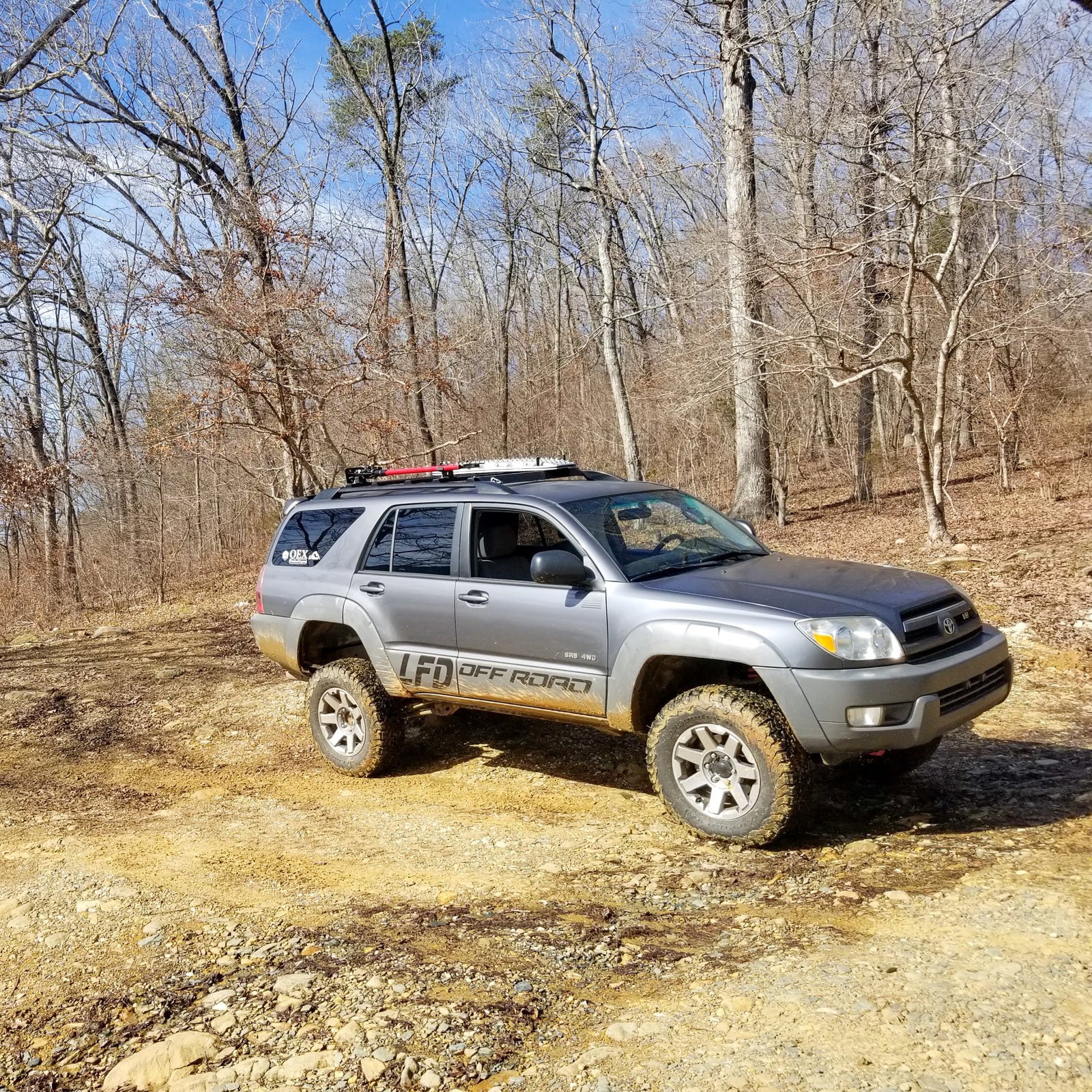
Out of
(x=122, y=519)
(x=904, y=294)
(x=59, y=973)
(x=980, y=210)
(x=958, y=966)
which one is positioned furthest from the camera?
(x=122, y=519)

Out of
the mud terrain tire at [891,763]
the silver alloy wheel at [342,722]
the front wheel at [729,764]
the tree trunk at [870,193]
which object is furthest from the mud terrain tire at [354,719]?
the tree trunk at [870,193]

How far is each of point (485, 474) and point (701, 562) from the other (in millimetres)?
1676

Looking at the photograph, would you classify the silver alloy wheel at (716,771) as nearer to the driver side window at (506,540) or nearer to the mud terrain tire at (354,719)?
the driver side window at (506,540)

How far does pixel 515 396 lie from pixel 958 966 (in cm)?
2752

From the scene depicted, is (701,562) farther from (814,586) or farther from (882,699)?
(882,699)

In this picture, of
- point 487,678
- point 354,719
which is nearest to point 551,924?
A: point 487,678

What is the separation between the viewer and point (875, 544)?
1314 centimetres

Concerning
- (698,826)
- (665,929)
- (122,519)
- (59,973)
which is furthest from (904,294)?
(122,519)

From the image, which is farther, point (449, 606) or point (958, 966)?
point (449, 606)

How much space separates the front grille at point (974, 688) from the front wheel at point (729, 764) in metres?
0.71

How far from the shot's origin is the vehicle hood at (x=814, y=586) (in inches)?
170

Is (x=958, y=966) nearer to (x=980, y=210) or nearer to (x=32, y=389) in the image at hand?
(x=980, y=210)

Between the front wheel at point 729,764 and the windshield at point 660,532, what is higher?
the windshield at point 660,532

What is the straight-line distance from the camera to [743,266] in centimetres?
1312
